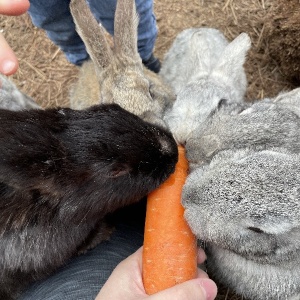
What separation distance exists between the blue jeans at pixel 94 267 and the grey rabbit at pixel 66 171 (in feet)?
0.54

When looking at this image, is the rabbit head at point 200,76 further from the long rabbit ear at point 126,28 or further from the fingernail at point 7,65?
the fingernail at point 7,65

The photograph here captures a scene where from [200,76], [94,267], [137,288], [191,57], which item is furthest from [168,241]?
[191,57]

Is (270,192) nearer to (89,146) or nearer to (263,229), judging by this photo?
(263,229)

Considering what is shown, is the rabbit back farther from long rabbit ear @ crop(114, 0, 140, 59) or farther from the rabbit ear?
long rabbit ear @ crop(114, 0, 140, 59)

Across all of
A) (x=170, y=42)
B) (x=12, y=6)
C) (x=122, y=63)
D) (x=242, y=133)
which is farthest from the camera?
(x=170, y=42)

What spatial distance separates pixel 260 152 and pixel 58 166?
884mm

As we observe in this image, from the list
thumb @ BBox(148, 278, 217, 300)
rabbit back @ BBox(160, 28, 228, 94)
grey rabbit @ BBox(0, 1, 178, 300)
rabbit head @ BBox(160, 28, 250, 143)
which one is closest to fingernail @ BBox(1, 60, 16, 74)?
grey rabbit @ BBox(0, 1, 178, 300)

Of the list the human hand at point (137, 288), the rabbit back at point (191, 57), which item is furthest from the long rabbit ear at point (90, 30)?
the human hand at point (137, 288)

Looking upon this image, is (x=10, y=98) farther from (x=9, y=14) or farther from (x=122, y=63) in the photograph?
(x=9, y=14)

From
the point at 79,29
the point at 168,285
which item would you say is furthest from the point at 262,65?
the point at 168,285

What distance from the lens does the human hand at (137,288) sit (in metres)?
1.72

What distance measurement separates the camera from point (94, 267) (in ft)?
7.60

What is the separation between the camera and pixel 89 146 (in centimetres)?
189

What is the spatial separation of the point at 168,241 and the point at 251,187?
17.8 inches
